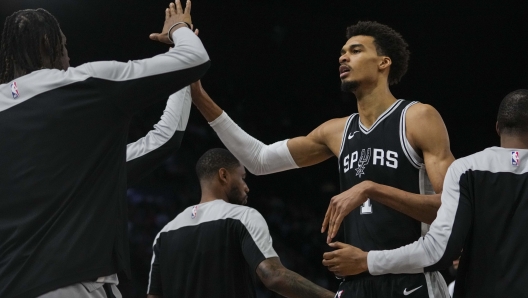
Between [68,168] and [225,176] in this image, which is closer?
[68,168]

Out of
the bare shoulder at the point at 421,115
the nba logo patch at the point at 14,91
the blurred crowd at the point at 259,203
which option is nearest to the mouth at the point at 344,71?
the bare shoulder at the point at 421,115

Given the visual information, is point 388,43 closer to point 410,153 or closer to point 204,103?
point 410,153

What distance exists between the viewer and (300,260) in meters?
7.30

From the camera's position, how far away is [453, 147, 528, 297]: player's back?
8.24 feet

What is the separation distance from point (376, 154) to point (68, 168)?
153cm

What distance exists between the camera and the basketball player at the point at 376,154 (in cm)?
283

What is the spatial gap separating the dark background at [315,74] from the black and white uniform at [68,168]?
200 inches

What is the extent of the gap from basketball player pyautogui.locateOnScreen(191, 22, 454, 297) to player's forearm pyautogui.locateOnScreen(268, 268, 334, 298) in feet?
1.44

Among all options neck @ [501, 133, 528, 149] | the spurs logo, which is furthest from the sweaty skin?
neck @ [501, 133, 528, 149]

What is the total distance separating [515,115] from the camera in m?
→ 2.67

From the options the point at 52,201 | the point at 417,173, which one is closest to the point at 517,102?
the point at 417,173

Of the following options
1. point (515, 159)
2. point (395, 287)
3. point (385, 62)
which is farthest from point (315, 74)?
point (515, 159)

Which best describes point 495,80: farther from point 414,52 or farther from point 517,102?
point 517,102

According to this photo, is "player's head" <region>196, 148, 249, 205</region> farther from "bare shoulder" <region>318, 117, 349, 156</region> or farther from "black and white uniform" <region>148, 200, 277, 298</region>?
"bare shoulder" <region>318, 117, 349, 156</region>
